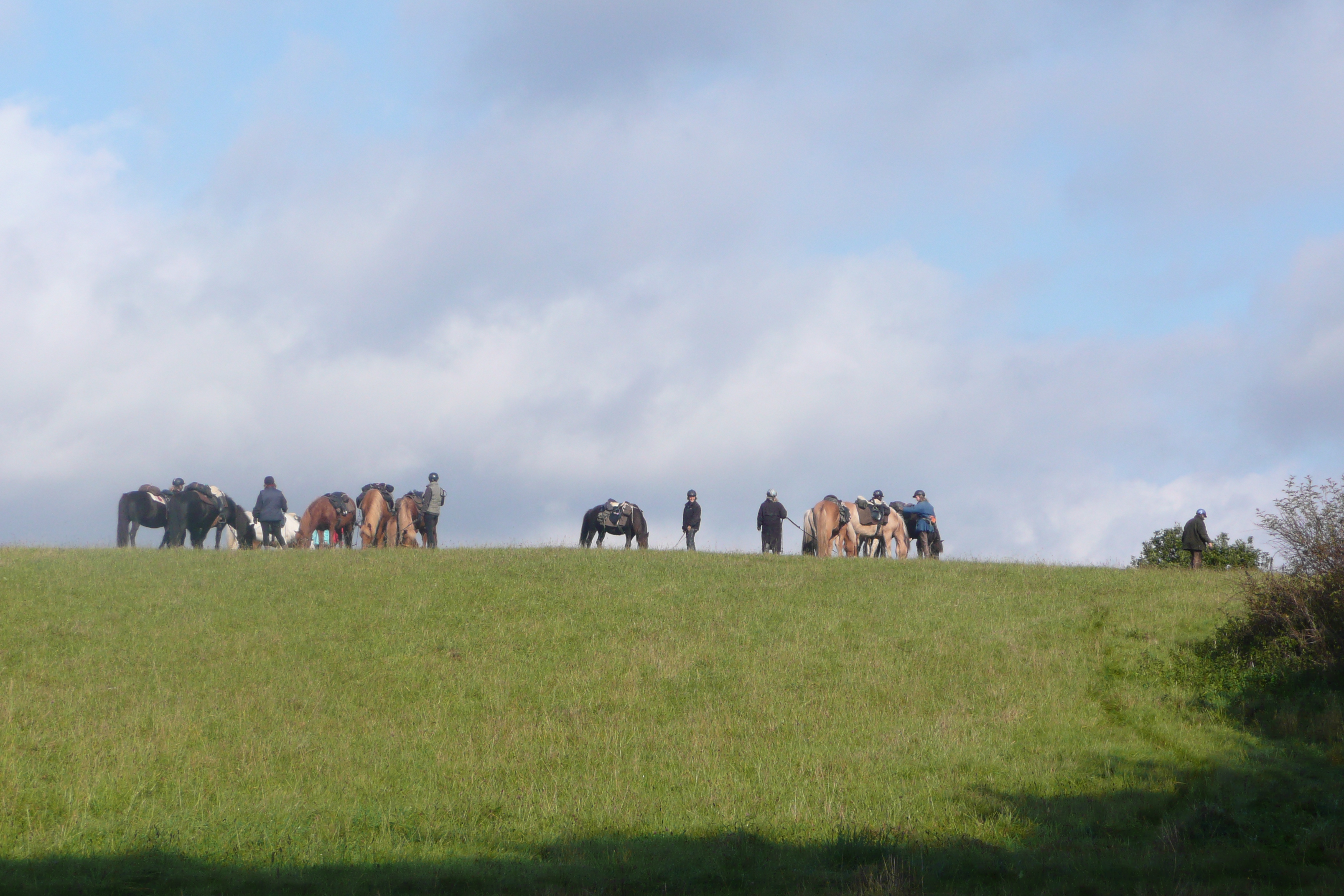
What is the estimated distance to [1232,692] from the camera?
15.2m

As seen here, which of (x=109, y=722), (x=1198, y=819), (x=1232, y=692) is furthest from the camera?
(x=1232, y=692)

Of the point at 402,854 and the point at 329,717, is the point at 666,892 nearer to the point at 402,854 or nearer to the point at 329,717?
the point at 402,854

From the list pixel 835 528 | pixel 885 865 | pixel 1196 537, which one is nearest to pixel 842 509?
pixel 835 528

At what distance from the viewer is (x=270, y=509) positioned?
28.7 metres

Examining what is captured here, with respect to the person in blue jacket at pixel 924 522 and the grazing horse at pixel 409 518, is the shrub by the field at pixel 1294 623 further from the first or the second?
the grazing horse at pixel 409 518

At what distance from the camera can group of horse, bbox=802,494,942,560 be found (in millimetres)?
29844

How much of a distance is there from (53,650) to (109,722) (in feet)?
12.8

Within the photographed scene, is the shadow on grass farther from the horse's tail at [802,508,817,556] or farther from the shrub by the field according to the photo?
the horse's tail at [802,508,817,556]

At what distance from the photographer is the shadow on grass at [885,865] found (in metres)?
8.82

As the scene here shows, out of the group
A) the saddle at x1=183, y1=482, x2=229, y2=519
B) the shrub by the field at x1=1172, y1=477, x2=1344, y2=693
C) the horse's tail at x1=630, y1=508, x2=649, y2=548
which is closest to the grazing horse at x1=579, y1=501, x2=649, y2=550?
the horse's tail at x1=630, y1=508, x2=649, y2=548

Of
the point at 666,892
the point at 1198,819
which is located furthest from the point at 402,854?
the point at 1198,819

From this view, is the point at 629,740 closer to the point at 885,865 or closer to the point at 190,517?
the point at 885,865

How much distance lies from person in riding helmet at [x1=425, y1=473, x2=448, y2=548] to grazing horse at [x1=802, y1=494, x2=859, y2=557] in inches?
374

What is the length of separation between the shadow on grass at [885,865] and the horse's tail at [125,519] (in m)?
20.2
